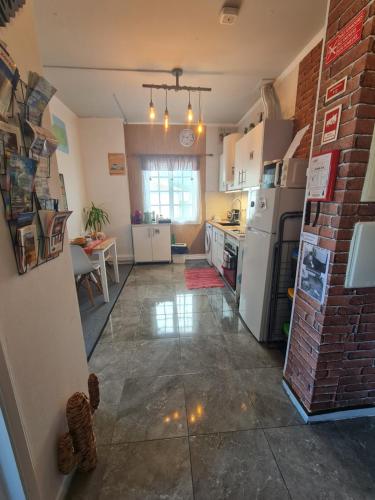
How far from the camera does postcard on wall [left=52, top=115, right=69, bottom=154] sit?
3.14 meters

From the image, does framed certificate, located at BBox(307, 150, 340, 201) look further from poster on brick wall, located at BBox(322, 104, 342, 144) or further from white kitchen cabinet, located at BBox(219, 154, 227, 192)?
white kitchen cabinet, located at BBox(219, 154, 227, 192)

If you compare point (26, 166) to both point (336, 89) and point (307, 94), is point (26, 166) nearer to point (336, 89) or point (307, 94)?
point (336, 89)

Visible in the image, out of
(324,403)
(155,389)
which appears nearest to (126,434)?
(155,389)

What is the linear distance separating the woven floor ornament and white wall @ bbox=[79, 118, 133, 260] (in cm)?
379

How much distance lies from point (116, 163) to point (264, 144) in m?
2.92

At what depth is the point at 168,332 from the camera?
7.61ft

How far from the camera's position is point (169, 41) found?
2.07 metres

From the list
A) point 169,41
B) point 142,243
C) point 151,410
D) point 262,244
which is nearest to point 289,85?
point 169,41

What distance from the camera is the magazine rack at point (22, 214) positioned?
69 cm

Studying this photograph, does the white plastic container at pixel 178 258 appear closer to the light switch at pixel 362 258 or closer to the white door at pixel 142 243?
the white door at pixel 142 243

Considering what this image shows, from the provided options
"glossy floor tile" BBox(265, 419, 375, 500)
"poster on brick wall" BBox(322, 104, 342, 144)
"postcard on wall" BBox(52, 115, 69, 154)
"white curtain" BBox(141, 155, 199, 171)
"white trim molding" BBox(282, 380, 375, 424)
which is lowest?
"glossy floor tile" BBox(265, 419, 375, 500)

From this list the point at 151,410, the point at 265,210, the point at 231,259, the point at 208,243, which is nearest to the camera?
the point at 151,410

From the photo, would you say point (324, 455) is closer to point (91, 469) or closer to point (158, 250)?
point (91, 469)

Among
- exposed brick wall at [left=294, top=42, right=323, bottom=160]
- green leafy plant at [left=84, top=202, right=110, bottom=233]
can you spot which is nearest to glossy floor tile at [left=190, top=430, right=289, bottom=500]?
exposed brick wall at [left=294, top=42, right=323, bottom=160]
